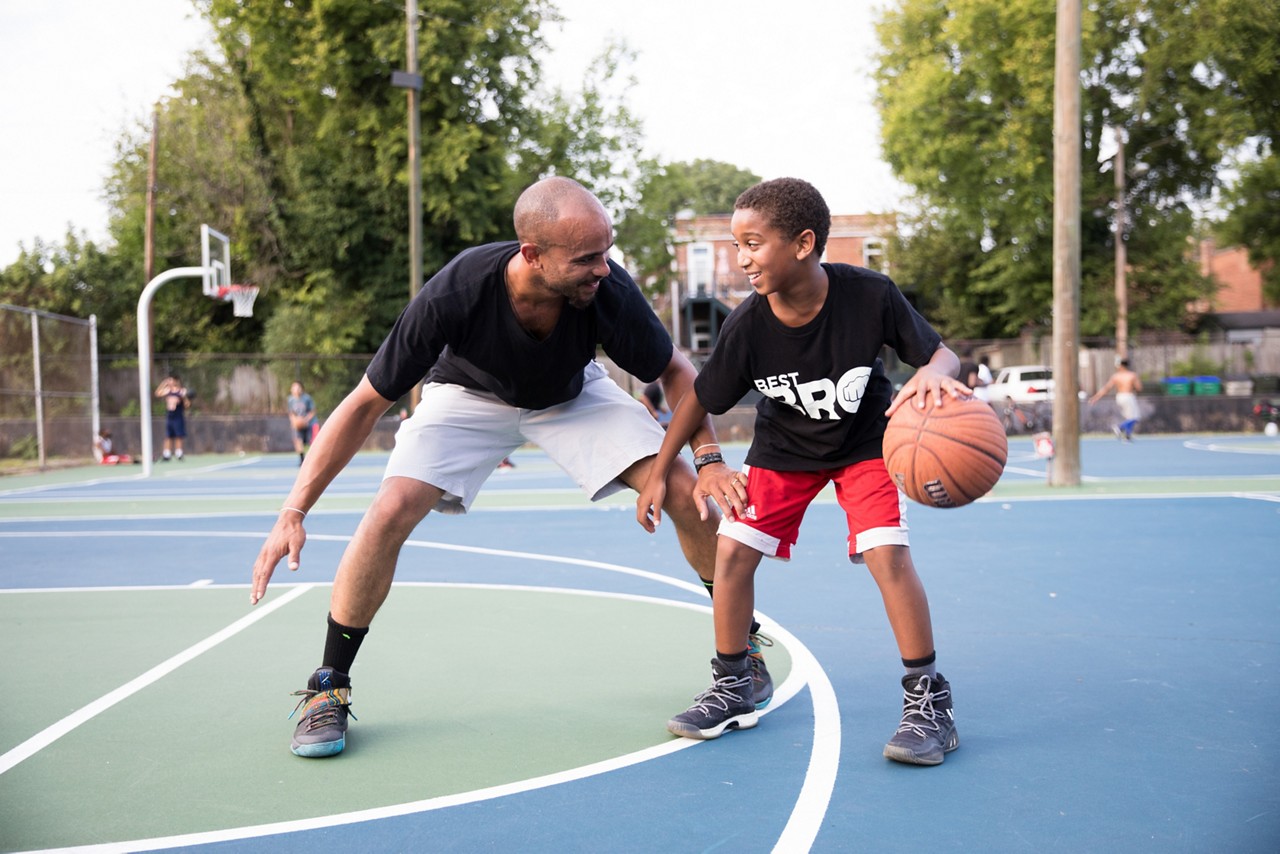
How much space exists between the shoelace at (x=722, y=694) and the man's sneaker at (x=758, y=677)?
0.12 m

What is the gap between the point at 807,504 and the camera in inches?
149

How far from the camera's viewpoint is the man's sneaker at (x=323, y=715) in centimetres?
355

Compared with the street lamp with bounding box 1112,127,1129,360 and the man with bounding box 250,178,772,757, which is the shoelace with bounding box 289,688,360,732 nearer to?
the man with bounding box 250,178,772,757

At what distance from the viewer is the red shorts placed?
Answer: 12.0ft

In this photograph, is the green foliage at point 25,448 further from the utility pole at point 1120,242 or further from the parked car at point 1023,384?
the utility pole at point 1120,242

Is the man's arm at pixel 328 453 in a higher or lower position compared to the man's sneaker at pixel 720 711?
higher

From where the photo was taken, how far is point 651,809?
9.98ft

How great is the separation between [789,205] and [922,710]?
1609 millimetres

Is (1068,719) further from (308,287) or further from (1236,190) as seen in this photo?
(1236,190)

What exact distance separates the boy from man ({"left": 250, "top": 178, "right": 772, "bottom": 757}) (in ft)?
0.80

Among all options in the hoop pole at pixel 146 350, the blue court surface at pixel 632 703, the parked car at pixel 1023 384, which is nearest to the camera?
the blue court surface at pixel 632 703

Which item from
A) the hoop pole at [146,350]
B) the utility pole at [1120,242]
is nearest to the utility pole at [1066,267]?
the hoop pole at [146,350]

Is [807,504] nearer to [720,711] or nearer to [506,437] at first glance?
[720,711]

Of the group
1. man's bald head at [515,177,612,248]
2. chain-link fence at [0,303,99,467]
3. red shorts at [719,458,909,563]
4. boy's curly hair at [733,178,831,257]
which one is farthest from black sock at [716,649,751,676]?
chain-link fence at [0,303,99,467]
